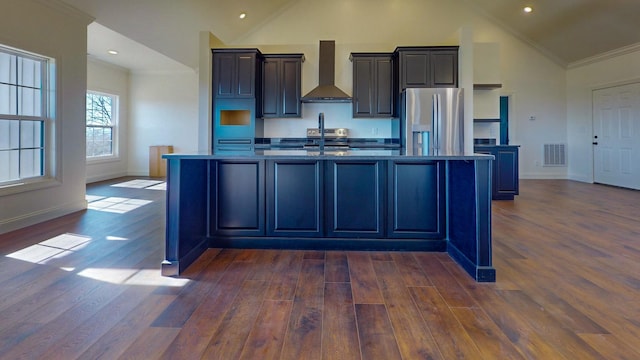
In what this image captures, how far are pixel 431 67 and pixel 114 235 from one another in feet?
16.4

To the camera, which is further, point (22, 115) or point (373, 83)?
point (373, 83)

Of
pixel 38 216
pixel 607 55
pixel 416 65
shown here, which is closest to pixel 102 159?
pixel 38 216

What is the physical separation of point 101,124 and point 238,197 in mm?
6568

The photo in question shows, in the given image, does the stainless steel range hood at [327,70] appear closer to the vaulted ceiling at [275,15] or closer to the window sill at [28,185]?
the vaulted ceiling at [275,15]

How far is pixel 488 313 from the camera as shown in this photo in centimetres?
186

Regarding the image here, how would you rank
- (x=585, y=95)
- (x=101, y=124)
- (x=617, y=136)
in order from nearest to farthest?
(x=617, y=136)
(x=585, y=95)
(x=101, y=124)

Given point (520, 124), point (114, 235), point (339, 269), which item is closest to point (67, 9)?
point (114, 235)

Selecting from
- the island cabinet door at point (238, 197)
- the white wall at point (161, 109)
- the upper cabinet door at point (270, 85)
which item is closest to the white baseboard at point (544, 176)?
the upper cabinet door at point (270, 85)

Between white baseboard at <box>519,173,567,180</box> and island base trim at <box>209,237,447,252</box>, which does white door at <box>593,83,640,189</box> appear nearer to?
white baseboard at <box>519,173,567,180</box>

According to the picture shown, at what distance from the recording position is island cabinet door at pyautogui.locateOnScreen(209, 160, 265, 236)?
2.98 metres

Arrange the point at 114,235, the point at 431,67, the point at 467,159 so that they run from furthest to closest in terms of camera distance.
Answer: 1. the point at 431,67
2. the point at 114,235
3. the point at 467,159

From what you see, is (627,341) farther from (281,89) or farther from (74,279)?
(281,89)

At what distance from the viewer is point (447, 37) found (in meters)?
7.96

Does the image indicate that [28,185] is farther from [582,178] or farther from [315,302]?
[582,178]
